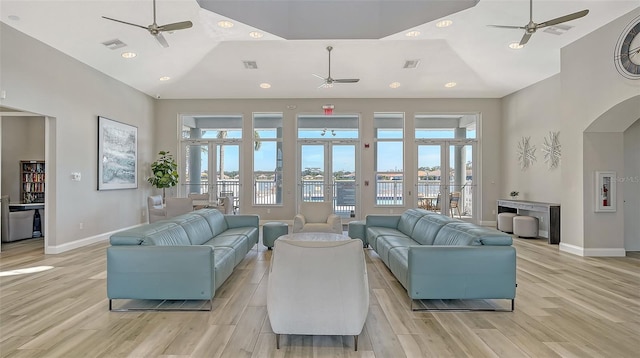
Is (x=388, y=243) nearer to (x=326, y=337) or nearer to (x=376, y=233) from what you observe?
(x=376, y=233)

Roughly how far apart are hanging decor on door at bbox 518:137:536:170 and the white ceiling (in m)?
1.32

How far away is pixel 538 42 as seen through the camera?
5988mm

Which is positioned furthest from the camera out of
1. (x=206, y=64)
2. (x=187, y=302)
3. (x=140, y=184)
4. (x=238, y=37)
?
(x=140, y=184)

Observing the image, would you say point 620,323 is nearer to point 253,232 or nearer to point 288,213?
point 253,232

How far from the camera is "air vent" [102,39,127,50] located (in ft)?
19.0

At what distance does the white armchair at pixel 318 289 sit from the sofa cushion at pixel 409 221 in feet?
9.02

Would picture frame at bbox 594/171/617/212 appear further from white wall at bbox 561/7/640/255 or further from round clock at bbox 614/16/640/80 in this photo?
round clock at bbox 614/16/640/80

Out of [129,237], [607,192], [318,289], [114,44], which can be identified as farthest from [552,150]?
[114,44]

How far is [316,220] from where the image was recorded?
6355mm

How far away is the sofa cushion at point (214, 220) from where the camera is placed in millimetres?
5082

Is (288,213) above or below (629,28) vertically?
below

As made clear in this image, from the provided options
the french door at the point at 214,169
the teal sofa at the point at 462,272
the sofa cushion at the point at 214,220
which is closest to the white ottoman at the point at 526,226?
the teal sofa at the point at 462,272

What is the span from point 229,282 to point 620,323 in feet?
12.8

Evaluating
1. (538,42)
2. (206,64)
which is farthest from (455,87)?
(206,64)
